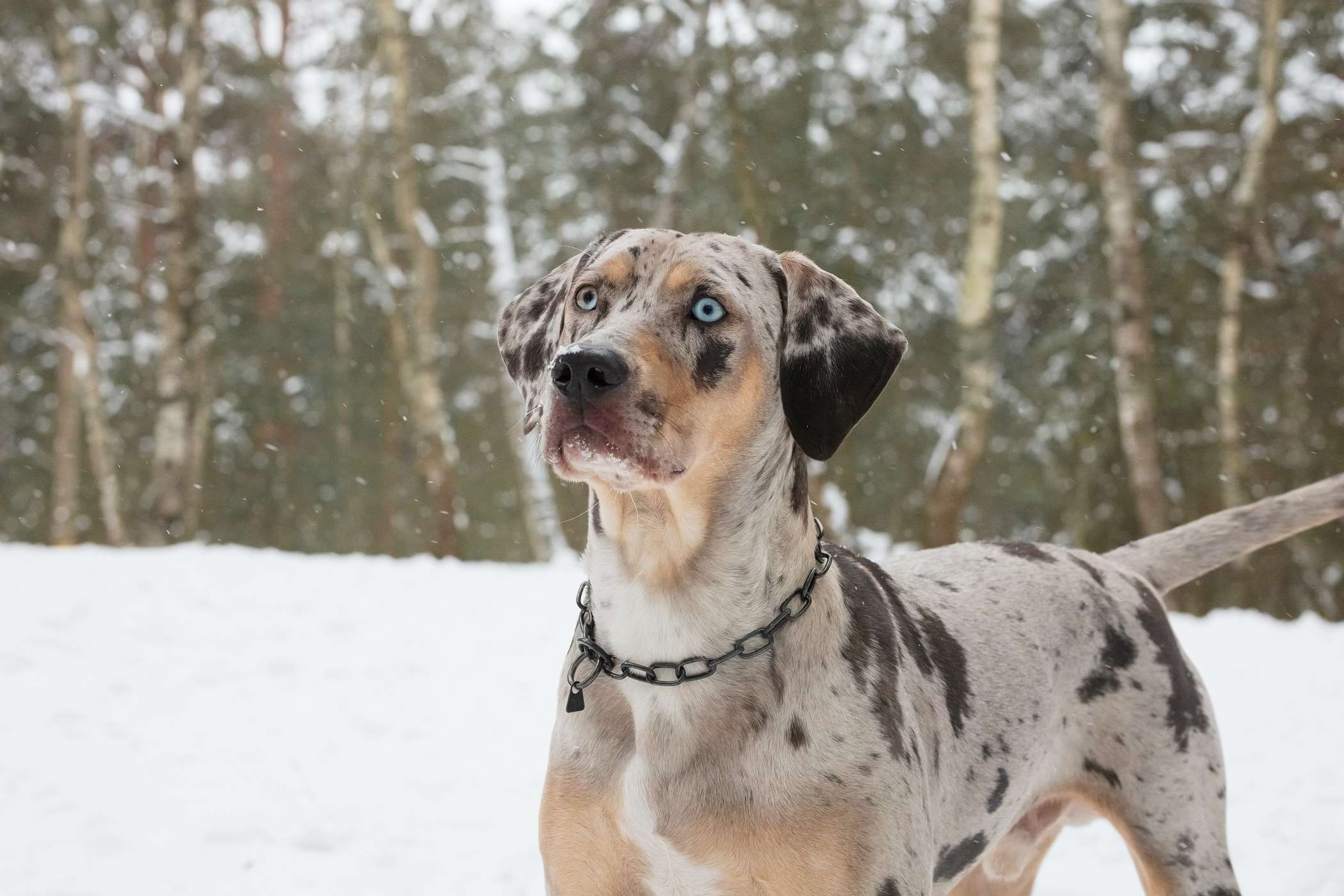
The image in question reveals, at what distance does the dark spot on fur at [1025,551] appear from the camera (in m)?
3.94

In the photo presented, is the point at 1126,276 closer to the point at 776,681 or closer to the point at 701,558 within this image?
the point at 701,558

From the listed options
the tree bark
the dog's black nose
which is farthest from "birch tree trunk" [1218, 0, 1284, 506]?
the tree bark

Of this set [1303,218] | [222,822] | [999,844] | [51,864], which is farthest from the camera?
[1303,218]

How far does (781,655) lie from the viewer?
9.81 ft

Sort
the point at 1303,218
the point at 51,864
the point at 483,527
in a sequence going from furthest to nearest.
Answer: the point at 483,527
the point at 1303,218
the point at 51,864

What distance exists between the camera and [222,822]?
18.1 feet

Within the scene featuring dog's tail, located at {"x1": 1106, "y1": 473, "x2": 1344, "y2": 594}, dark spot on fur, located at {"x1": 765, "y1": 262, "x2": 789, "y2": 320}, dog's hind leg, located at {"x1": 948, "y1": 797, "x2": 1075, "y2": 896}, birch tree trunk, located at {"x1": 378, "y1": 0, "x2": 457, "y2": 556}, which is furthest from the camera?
birch tree trunk, located at {"x1": 378, "y1": 0, "x2": 457, "y2": 556}

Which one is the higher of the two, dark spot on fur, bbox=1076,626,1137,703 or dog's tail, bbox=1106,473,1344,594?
dog's tail, bbox=1106,473,1344,594

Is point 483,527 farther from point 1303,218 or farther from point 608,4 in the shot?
point 1303,218

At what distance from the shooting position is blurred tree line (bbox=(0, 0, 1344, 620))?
50.9 feet

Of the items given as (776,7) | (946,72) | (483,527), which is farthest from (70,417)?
(946,72)

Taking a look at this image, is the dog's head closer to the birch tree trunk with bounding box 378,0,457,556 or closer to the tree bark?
the birch tree trunk with bounding box 378,0,457,556

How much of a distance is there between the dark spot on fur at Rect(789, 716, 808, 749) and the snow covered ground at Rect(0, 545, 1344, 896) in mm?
2455

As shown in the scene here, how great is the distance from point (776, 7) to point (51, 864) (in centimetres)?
1466
